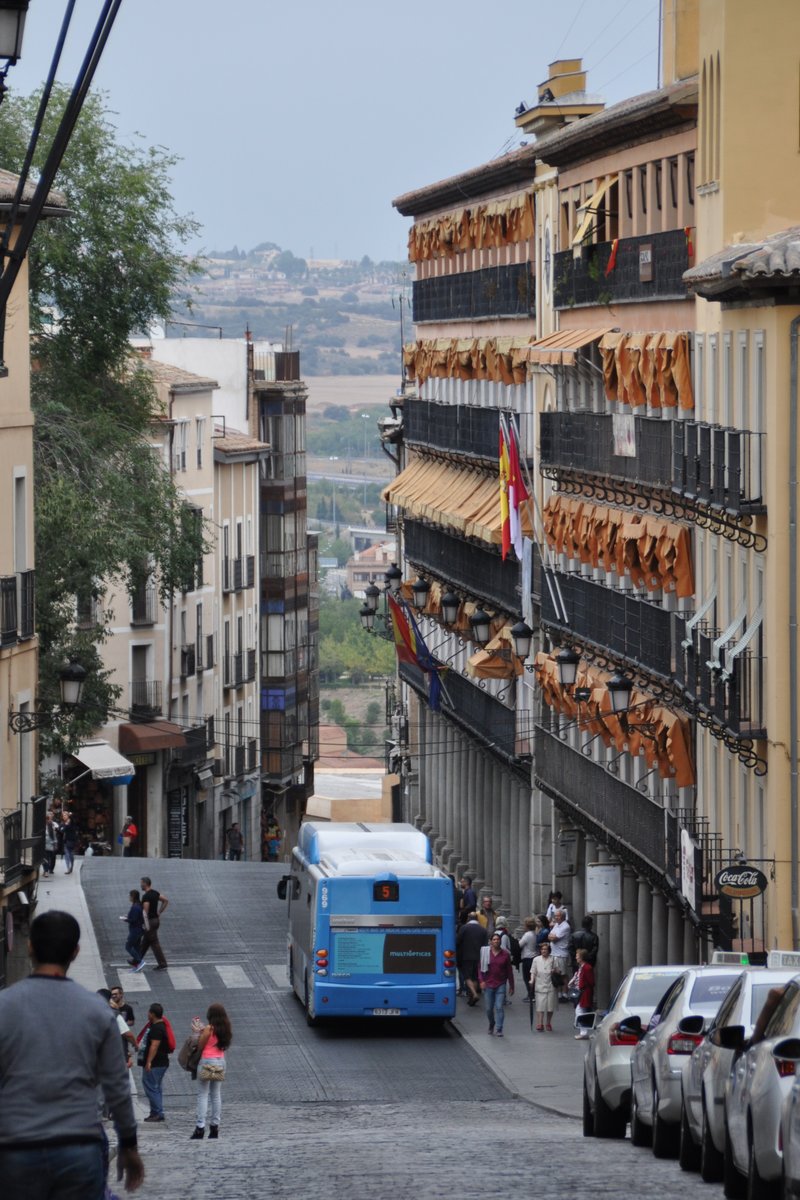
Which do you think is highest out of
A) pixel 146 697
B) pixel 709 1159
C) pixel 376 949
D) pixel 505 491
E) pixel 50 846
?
pixel 505 491

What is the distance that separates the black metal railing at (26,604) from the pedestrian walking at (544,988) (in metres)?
8.97

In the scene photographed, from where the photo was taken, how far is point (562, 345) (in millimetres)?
47906

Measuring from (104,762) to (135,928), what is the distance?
Answer: 1057 inches

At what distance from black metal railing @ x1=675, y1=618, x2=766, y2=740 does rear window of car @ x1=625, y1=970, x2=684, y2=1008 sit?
10642mm

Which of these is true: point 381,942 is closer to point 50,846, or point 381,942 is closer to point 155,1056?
point 155,1056

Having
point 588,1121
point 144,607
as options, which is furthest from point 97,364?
point 588,1121

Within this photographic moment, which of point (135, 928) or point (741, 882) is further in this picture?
point (135, 928)

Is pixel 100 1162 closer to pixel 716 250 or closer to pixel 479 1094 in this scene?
pixel 479 1094

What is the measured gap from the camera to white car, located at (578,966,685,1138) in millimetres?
21734

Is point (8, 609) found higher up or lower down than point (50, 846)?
higher up

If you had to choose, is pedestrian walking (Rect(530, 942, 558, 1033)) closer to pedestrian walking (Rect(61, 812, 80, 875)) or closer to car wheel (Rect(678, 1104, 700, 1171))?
pedestrian walking (Rect(61, 812, 80, 875))

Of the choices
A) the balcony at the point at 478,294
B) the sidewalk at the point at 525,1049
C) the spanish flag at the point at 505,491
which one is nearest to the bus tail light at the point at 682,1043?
the sidewalk at the point at 525,1049

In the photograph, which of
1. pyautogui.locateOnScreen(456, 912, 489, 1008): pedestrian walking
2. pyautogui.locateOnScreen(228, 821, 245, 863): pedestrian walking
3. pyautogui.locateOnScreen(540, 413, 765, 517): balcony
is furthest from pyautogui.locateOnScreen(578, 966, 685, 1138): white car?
pyautogui.locateOnScreen(228, 821, 245, 863): pedestrian walking

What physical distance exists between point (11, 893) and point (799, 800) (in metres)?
12.5
